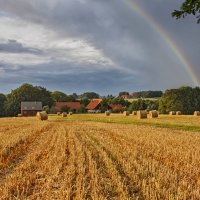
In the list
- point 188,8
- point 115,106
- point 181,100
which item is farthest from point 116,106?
point 188,8

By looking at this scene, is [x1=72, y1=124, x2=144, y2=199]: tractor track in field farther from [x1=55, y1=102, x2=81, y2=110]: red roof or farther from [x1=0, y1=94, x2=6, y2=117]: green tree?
[x1=55, y1=102, x2=81, y2=110]: red roof

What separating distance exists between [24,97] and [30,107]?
21.5ft

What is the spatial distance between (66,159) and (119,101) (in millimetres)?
124692

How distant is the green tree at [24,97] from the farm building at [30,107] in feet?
7.78

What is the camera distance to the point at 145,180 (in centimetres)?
943

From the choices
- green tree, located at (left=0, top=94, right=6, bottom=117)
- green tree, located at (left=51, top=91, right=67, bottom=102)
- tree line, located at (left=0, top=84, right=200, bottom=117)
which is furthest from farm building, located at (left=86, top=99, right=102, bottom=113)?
green tree, located at (left=0, top=94, right=6, bottom=117)

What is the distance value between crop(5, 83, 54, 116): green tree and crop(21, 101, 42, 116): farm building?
2371mm

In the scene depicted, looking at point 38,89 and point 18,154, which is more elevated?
point 38,89

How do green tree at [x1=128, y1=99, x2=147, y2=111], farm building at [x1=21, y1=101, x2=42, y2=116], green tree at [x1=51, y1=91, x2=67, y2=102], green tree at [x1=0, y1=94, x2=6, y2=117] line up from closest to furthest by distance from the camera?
green tree at [x1=128, y1=99, x2=147, y2=111]
green tree at [x1=0, y1=94, x2=6, y2=117]
farm building at [x1=21, y1=101, x2=42, y2=116]
green tree at [x1=51, y1=91, x2=67, y2=102]

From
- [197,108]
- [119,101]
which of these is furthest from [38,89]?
[197,108]

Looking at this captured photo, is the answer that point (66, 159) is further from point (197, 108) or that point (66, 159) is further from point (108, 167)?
point (197, 108)

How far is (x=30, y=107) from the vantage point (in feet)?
409

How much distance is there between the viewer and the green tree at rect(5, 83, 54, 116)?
12282cm

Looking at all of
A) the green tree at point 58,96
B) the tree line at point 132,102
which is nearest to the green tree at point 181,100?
the tree line at point 132,102
